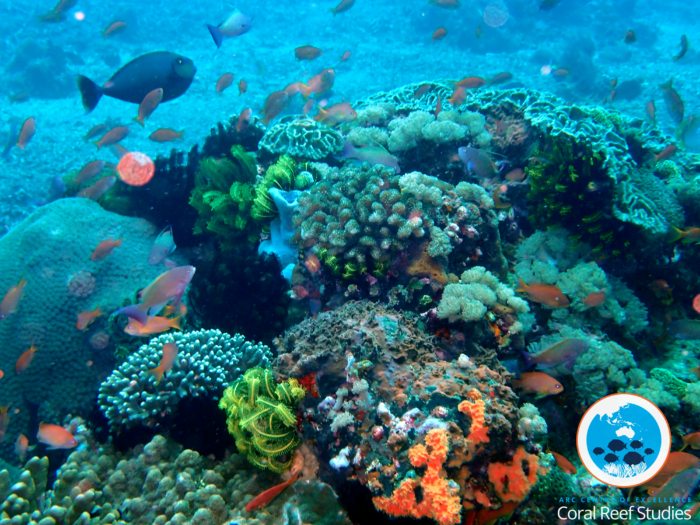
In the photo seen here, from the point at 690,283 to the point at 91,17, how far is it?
120 feet

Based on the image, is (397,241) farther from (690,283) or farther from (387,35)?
(387,35)

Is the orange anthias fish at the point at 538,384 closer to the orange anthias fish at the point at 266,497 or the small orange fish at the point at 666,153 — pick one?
the orange anthias fish at the point at 266,497

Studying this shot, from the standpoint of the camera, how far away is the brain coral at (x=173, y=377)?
3.43 meters

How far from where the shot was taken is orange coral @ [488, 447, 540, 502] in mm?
2283

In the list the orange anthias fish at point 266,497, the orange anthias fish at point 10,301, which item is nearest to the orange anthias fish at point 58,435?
the orange anthias fish at point 10,301

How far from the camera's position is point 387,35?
90.0 ft

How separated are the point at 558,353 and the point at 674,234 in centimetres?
295

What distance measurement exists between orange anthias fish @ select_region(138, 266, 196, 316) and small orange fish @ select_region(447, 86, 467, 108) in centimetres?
599

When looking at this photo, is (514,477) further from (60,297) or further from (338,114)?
(338,114)

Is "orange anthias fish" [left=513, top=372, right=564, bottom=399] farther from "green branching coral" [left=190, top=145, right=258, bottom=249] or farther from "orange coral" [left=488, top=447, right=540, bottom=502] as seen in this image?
"green branching coral" [left=190, top=145, right=258, bottom=249]

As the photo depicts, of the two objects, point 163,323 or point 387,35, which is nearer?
point 163,323

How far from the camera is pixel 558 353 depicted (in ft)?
11.8

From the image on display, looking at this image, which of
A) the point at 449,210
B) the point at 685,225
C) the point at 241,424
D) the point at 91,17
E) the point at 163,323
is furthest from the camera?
the point at 91,17

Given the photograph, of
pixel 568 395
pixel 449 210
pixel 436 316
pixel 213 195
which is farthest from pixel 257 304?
pixel 568 395
